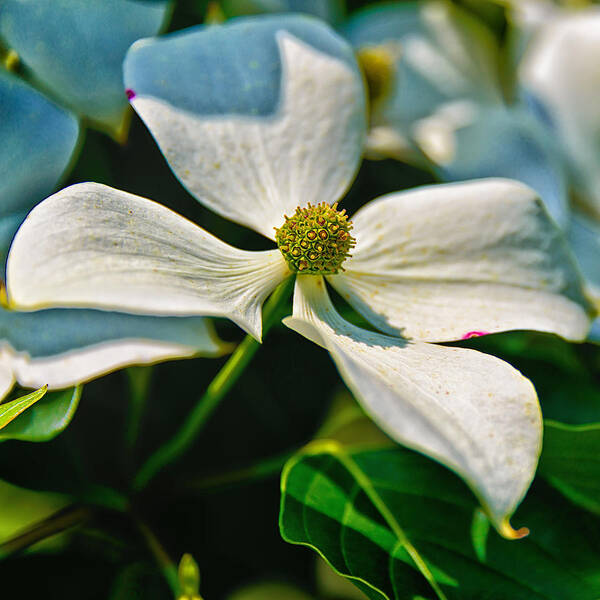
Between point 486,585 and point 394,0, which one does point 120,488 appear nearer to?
→ point 486,585

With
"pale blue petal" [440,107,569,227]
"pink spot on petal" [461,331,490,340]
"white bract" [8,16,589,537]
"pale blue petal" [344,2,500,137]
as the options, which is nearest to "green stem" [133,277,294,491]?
"white bract" [8,16,589,537]

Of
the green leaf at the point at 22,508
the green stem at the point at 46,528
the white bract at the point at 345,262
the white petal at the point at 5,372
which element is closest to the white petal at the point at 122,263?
the white bract at the point at 345,262

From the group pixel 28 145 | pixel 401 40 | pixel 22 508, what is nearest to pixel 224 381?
pixel 28 145

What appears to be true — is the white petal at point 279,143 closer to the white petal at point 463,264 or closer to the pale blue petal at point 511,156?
the white petal at point 463,264

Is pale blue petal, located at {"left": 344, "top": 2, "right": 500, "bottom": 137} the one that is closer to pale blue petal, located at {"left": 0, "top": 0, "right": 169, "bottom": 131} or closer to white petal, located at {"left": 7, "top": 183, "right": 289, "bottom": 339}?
pale blue petal, located at {"left": 0, "top": 0, "right": 169, "bottom": 131}

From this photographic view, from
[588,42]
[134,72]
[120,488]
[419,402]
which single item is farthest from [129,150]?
[588,42]
